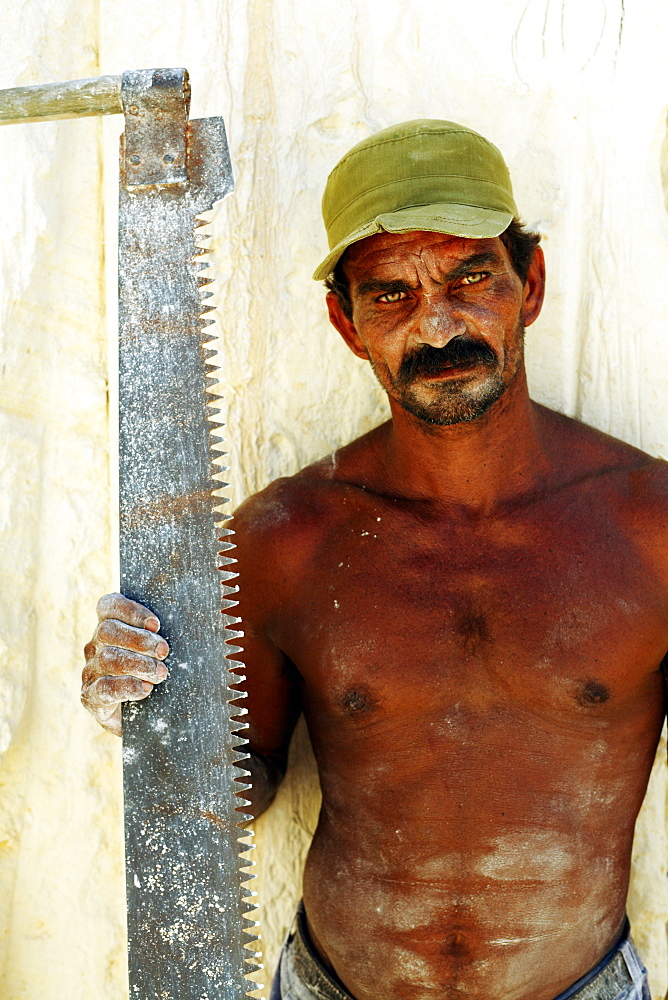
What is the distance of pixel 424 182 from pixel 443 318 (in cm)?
23

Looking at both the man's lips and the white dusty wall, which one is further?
the white dusty wall

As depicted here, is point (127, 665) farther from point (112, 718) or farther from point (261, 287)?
point (261, 287)

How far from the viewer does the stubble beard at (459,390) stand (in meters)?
1.78

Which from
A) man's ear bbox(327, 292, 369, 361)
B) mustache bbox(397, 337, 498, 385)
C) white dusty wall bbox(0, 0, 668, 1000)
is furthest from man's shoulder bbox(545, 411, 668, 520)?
man's ear bbox(327, 292, 369, 361)

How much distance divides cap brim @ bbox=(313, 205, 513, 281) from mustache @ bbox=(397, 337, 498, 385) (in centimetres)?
18

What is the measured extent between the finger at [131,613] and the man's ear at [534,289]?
92 centimetres

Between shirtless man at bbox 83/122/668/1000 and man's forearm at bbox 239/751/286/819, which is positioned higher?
shirtless man at bbox 83/122/668/1000

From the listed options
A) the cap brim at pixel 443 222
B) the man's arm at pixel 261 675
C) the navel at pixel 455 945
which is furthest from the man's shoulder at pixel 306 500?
the navel at pixel 455 945

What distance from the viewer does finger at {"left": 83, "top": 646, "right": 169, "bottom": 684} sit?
1.51m

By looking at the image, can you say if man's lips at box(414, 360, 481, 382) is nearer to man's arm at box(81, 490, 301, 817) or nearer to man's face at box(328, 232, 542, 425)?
man's face at box(328, 232, 542, 425)

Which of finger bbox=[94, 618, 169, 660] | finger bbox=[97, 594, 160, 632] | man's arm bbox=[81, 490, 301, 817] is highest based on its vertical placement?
finger bbox=[97, 594, 160, 632]

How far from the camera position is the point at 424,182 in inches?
68.8

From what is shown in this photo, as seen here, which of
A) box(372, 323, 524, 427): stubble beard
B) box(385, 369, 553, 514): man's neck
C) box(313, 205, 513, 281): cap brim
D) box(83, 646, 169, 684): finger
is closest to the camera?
box(83, 646, 169, 684): finger

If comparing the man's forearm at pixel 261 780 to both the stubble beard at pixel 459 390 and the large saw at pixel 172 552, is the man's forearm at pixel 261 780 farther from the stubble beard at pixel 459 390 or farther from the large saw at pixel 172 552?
the stubble beard at pixel 459 390
